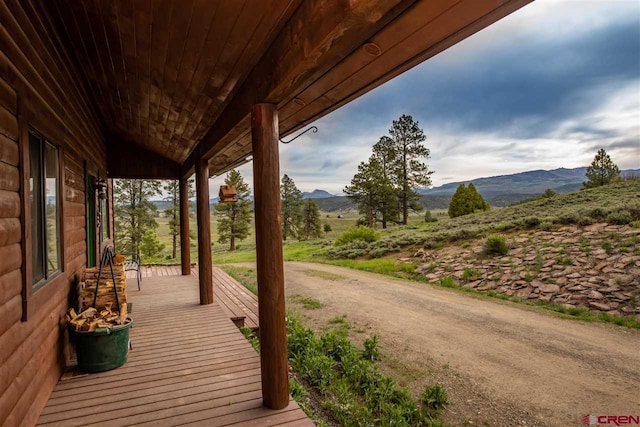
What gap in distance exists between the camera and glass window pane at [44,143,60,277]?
2861mm

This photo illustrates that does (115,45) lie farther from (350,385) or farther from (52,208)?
(350,385)

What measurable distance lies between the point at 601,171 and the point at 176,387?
2558 cm

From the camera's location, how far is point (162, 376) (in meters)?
3.20

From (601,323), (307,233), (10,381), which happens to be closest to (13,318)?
(10,381)

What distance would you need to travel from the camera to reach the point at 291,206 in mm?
28516

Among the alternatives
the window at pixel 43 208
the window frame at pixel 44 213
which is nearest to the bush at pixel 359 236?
the window frame at pixel 44 213

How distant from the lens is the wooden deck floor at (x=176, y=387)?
8.29 ft

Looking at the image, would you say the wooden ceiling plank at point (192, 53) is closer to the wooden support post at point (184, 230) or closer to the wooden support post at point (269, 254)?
the wooden support post at point (269, 254)

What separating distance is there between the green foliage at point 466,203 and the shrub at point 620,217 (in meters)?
10.4

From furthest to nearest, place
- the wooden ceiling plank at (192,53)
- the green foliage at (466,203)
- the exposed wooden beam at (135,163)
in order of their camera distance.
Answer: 1. the green foliage at (466,203)
2. the exposed wooden beam at (135,163)
3. the wooden ceiling plank at (192,53)

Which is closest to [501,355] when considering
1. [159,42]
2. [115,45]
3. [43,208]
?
[159,42]

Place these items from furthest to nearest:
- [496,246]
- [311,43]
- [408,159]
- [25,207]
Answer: [408,159] → [496,246] → [25,207] → [311,43]

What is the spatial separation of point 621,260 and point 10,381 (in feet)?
32.9

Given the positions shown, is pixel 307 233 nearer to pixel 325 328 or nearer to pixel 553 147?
pixel 325 328
